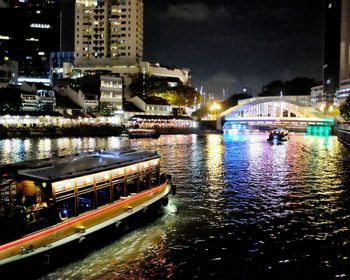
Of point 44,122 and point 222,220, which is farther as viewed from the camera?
point 44,122

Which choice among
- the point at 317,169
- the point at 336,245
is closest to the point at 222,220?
the point at 336,245

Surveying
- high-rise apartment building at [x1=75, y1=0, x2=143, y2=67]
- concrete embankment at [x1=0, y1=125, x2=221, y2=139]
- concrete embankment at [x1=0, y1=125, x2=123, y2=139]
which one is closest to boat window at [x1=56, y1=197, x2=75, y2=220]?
concrete embankment at [x1=0, y1=125, x2=221, y2=139]

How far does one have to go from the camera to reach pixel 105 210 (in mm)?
12648

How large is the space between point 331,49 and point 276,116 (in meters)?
44.5

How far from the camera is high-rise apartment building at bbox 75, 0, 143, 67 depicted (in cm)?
11800

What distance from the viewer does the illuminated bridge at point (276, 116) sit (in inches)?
3799

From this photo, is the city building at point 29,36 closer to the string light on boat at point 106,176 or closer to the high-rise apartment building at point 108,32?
the high-rise apartment building at point 108,32

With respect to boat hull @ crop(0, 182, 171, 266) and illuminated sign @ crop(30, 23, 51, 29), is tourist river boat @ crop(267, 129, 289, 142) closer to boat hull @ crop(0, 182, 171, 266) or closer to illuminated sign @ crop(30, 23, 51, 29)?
boat hull @ crop(0, 182, 171, 266)

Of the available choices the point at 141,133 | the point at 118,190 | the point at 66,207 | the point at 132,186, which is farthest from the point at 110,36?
the point at 66,207

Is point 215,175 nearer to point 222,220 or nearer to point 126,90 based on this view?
point 222,220

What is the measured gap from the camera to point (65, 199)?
37.2 feet

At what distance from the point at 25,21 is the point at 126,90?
163ft

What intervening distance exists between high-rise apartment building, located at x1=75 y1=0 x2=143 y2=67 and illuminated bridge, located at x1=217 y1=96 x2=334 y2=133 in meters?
32.3

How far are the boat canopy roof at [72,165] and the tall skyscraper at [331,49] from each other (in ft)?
408
